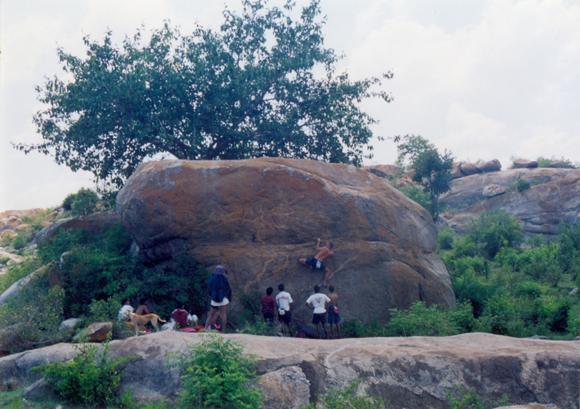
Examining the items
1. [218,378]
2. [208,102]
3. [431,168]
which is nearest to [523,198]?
[431,168]

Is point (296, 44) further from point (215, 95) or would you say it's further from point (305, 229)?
point (305, 229)

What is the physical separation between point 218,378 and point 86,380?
1.79 m

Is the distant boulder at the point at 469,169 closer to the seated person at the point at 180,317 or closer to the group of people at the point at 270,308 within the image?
the group of people at the point at 270,308

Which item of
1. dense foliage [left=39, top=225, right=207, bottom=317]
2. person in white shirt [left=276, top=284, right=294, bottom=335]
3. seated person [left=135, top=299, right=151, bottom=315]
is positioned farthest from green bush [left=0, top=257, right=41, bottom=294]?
person in white shirt [left=276, top=284, right=294, bottom=335]

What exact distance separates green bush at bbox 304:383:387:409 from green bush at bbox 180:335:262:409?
31.6 inches

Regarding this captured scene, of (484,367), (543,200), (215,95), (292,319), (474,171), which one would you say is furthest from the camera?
(474,171)

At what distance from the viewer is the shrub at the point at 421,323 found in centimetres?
1424

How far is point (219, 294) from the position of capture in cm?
1466

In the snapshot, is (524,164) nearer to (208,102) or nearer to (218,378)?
(208,102)

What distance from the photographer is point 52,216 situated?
37625 millimetres

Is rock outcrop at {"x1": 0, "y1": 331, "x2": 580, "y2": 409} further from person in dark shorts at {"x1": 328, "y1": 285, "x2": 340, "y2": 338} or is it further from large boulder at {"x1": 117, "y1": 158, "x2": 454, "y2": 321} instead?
large boulder at {"x1": 117, "y1": 158, "x2": 454, "y2": 321}

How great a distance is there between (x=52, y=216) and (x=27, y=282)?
21835 mm

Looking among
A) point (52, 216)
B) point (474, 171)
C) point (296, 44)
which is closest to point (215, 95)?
point (296, 44)

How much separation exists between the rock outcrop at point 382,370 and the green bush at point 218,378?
29cm
